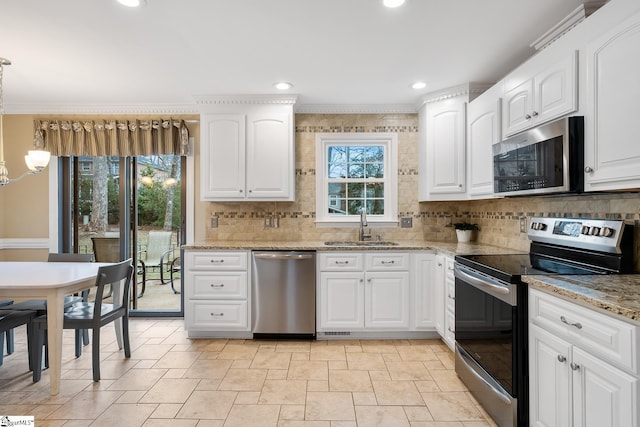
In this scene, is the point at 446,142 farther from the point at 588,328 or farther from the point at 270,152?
the point at 588,328

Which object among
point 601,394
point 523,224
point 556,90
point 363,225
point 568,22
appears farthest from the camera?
point 363,225

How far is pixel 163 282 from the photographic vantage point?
4.10 m

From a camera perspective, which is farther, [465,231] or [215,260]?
[465,231]

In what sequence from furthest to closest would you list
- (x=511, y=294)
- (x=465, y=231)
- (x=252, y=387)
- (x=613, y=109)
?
(x=465, y=231) < (x=252, y=387) < (x=511, y=294) < (x=613, y=109)

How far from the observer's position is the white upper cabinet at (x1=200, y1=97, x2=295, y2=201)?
3.59m

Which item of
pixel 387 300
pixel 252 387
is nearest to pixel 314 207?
pixel 387 300

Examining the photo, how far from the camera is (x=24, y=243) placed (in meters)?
3.94

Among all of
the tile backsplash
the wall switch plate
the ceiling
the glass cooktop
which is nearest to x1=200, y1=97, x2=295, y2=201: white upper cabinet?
the ceiling

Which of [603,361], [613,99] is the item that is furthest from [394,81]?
[603,361]

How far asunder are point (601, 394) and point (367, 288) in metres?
2.10

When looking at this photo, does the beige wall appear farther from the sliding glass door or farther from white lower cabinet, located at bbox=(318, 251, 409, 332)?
white lower cabinet, located at bbox=(318, 251, 409, 332)

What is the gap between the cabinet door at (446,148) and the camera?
3.27 metres

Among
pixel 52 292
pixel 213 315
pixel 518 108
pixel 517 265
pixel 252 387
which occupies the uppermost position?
pixel 518 108

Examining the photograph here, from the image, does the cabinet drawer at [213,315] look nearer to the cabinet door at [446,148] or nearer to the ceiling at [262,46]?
the ceiling at [262,46]
